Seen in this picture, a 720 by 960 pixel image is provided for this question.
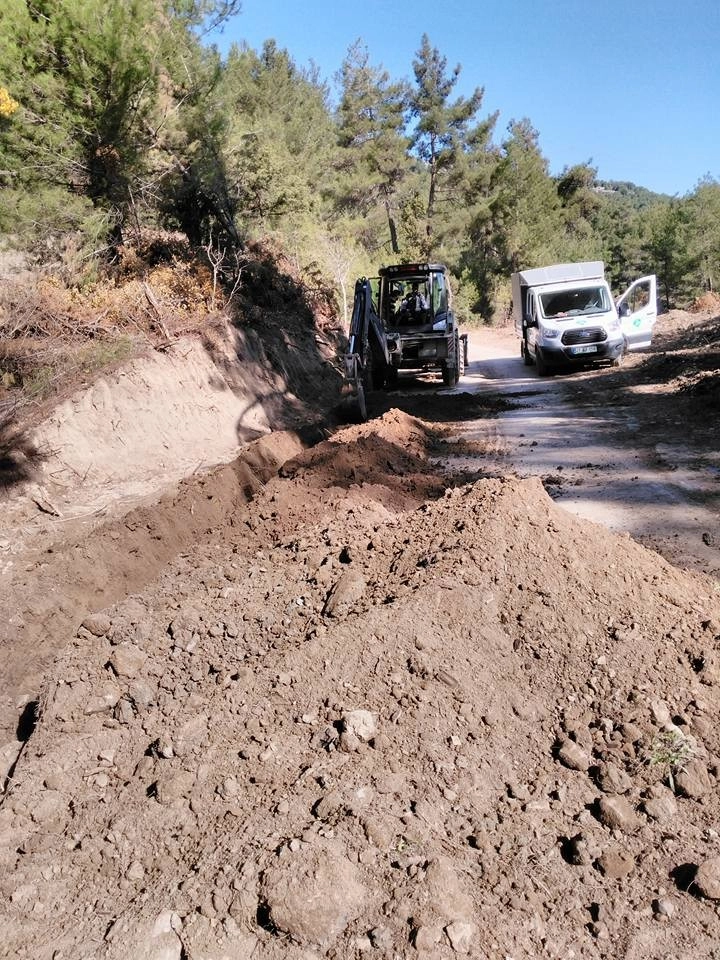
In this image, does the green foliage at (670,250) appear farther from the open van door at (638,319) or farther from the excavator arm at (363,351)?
the excavator arm at (363,351)

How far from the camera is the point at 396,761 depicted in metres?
3.51

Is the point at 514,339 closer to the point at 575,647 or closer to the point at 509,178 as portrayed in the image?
the point at 509,178

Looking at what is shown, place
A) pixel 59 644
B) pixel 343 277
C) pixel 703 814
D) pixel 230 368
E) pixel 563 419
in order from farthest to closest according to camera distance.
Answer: pixel 343 277 < pixel 230 368 < pixel 563 419 < pixel 59 644 < pixel 703 814

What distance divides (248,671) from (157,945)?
5.41ft

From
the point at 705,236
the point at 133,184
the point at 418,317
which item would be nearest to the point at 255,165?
the point at 133,184

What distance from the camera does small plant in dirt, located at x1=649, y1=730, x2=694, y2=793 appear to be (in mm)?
3334

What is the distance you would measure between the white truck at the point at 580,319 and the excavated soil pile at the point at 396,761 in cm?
1242

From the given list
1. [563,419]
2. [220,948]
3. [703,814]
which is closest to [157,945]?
[220,948]

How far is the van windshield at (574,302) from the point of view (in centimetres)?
1709

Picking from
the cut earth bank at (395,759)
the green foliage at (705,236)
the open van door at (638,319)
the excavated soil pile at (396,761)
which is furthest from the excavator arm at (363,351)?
the green foliage at (705,236)

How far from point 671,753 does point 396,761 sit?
1336mm

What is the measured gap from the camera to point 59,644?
5.59 metres

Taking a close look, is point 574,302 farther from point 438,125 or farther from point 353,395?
point 438,125

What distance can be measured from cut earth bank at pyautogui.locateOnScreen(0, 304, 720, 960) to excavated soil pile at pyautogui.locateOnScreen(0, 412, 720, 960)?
0.01 metres
